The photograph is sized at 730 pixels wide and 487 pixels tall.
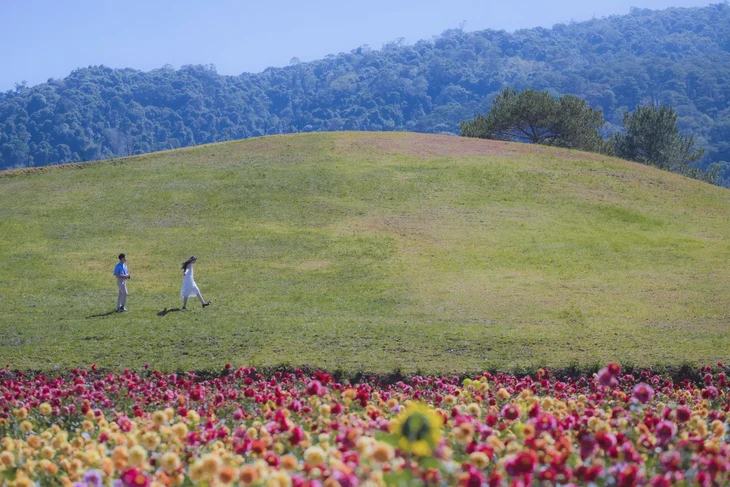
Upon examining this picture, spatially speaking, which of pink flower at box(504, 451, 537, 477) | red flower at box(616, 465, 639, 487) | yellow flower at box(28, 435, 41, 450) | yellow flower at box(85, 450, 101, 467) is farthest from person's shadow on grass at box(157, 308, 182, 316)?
red flower at box(616, 465, 639, 487)

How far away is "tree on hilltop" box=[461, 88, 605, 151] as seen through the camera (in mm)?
69438

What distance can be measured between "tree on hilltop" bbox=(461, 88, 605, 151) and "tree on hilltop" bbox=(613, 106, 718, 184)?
9116mm

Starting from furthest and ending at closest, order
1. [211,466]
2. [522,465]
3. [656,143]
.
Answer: [656,143] < [522,465] < [211,466]

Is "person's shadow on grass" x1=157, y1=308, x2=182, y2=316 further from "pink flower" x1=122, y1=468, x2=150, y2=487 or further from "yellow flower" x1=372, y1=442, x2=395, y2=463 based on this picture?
"yellow flower" x1=372, y1=442, x2=395, y2=463

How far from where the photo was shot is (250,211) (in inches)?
1527

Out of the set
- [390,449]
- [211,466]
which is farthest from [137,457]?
[390,449]

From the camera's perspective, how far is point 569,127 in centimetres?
7006

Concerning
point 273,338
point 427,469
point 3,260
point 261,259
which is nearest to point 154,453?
point 427,469

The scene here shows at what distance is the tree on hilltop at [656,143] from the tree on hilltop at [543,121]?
29.9 ft

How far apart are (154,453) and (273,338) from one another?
13379mm

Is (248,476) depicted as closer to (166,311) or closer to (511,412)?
(511,412)

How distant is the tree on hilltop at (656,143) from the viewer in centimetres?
7891

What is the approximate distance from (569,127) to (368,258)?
4390 cm

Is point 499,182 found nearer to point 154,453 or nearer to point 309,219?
point 309,219
